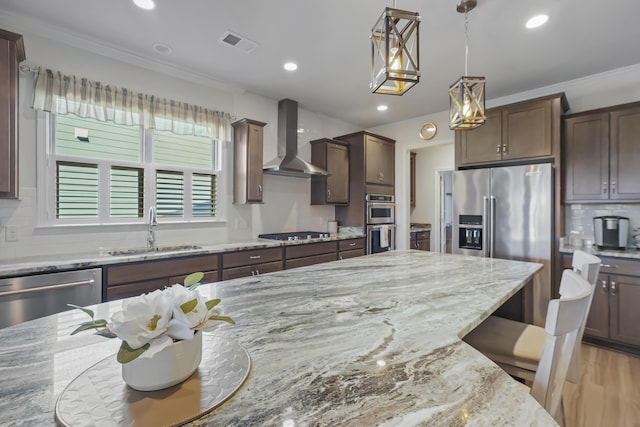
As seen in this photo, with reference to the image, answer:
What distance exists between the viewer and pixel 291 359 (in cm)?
76

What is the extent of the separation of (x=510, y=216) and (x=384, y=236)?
1.72 m

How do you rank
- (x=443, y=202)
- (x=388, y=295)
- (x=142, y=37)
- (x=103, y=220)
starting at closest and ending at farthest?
(x=388, y=295)
(x=142, y=37)
(x=103, y=220)
(x=443, y=202)

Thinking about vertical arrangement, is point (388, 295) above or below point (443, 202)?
below

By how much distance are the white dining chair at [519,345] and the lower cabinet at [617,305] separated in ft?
5.48

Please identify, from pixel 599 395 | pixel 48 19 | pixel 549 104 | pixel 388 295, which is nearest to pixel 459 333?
pixel 388 295

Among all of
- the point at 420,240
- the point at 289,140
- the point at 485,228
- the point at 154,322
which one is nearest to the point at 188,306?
the point at 154,322

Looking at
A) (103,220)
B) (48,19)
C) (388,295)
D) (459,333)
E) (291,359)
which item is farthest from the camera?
(103,220)

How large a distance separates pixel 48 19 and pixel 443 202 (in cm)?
587

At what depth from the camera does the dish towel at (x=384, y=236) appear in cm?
444

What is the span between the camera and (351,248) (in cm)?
412

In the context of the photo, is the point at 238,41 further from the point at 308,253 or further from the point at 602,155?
the point at 602,155

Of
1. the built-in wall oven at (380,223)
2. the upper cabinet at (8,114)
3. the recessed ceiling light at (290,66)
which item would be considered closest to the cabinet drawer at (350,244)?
the built-in wall oven at (380,223)

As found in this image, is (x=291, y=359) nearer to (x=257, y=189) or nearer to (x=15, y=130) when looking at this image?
(x=15, y=130)

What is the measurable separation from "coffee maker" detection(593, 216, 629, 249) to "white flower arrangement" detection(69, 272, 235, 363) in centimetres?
382
